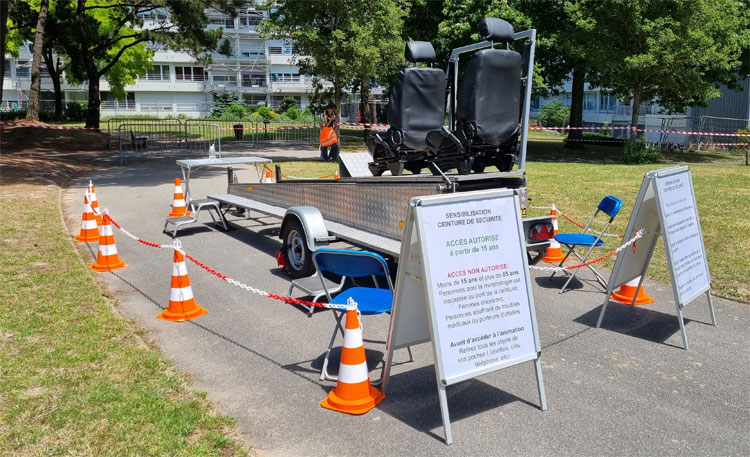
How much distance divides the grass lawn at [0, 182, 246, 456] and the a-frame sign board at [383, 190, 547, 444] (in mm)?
1397

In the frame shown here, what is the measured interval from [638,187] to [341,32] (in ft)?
39.1

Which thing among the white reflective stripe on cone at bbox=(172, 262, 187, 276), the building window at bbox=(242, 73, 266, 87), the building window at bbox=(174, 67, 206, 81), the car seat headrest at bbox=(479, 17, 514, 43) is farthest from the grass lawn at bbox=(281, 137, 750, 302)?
the building window at bbox=(174, 67, 206, 81)

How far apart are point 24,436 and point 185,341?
1843mm

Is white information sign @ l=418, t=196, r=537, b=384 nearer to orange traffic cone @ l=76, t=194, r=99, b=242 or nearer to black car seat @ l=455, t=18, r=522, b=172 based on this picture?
black car seat @ l=455, t=18, r=522, b=172

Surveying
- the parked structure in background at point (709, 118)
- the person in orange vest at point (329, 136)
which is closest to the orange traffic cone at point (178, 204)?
the person in orange vest at point (329, 136)

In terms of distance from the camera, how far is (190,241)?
31.3ft

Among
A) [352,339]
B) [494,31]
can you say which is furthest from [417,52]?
[352,339]

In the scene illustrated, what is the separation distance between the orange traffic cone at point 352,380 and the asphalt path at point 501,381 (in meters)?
0.08

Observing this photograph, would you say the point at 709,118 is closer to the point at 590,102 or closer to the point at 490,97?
the point at 590,102

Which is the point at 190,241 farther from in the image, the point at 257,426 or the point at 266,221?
the point at 257,426

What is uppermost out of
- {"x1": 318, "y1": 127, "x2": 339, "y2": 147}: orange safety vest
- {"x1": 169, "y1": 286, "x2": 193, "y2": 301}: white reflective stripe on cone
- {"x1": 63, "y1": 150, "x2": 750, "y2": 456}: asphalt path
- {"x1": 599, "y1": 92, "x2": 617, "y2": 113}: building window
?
{"x1": 599, "y1": 92, "x2": 617, "y2": 113}: building window

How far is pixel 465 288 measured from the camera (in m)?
3.99

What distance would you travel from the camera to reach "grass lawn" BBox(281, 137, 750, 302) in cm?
787

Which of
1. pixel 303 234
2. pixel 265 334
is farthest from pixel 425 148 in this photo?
pixel 265 334
